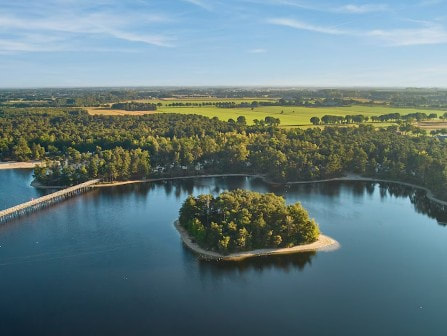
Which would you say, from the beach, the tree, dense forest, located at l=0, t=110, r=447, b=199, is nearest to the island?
Answer: dense forest, located at l=0, t=110, r=447, b=199

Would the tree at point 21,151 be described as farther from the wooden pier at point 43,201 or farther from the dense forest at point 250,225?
the dense forest at point 250,225

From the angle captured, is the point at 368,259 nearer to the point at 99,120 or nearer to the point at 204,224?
the point at 204,224

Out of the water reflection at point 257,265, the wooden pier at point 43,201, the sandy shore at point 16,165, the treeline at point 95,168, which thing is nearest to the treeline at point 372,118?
the treeline at point 95,168

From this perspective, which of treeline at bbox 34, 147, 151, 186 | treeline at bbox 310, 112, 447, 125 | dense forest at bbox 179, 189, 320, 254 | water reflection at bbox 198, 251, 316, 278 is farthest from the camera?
treeline at bbox 310, 112, 447, 125

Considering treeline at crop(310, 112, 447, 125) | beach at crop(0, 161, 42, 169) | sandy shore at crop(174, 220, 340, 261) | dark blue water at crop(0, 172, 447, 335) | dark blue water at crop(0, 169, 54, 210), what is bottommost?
dark blue water at crop(0, 172, 447, 335)

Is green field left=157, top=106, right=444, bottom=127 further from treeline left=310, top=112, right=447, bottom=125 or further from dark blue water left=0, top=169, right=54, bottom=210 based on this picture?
dark blue water left=0, top=169, right=54, bottom=210

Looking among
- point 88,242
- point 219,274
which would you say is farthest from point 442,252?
point 88,242

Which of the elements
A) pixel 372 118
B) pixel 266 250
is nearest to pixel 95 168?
pixel 266 250
